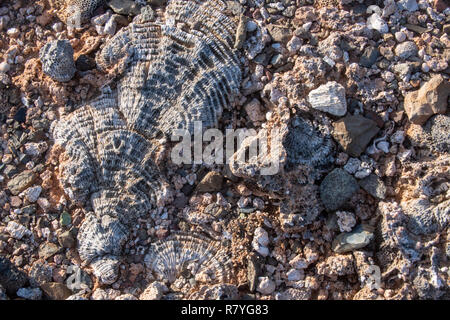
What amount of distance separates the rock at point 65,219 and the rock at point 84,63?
100 cm

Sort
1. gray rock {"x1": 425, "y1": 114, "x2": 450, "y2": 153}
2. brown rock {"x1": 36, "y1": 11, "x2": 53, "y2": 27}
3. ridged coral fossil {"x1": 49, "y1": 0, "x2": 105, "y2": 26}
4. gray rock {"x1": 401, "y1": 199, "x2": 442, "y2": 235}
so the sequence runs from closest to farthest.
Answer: gray rock {"x1": 401, "y1": 199, "x2": 442, "y2": 235}
gray rock {"x1": 425, "y1": 114, "x2": 450, "y2": 153}
ridged coral fossil {"x1": 49, "y1": 0, "x2": 105, "y2": 26}
brown rock {"x1": 36, "y1": 11, "x2": 53, "y2": 27}

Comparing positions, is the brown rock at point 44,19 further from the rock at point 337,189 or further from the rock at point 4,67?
the rock at point 337,189

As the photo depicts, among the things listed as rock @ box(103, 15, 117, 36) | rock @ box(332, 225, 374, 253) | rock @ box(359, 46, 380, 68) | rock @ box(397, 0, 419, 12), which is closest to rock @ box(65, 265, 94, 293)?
rock @ box(332, 225, 374, 253)

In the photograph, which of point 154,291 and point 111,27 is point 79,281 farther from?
point 111,27

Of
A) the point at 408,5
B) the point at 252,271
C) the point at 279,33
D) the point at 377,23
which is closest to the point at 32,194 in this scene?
the point at 252,271

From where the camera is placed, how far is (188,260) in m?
2.94

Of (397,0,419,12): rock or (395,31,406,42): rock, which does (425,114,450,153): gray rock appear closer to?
(395,31,406,42): rock

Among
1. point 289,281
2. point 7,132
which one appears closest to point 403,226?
point 289,281

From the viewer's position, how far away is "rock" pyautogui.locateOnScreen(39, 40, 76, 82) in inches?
125

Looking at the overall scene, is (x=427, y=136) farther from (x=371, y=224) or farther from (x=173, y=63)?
(x=173, y=63)

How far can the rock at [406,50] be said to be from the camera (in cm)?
310

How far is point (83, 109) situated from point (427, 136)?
2218 mm

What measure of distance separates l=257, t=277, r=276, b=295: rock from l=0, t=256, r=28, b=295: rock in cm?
143

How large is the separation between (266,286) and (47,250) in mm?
1395
